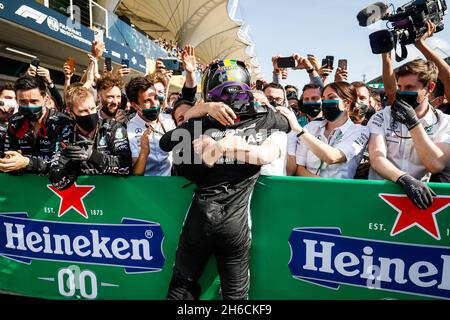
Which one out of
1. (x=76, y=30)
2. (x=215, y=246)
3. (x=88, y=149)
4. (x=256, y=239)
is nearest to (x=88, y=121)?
(x=88, y=149)

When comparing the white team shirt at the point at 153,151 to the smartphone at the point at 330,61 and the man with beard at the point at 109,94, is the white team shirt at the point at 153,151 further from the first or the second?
the smartphone at the point at 330,61

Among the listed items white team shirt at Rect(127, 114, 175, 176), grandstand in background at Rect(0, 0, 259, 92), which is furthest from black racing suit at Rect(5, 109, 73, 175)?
grandstand in background at Rect(0, 0, 259, 92)

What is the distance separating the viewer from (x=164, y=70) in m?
3.79

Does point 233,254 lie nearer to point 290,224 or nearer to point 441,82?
point 290,224

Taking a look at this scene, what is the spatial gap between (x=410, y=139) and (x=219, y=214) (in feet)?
4.82

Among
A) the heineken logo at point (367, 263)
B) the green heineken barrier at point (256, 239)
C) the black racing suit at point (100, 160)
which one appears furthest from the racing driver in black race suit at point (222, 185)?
the black racing suit at point (100, 160)

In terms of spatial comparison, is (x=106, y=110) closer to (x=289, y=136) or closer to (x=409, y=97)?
(x=289, y=136)

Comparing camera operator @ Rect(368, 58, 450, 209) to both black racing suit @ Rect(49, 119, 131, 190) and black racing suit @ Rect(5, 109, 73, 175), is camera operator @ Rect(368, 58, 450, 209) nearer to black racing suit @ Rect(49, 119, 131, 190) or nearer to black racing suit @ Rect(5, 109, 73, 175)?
black racing suit @ Rect(49, 119, 131, 190)

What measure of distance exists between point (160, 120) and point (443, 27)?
107 inches

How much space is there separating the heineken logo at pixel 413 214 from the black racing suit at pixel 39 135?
2.47 meters

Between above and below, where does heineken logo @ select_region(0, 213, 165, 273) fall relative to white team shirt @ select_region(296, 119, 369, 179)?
below

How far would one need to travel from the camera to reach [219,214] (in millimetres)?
1848

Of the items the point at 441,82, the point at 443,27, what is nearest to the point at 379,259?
the point at 441,82

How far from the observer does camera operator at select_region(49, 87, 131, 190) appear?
7.27ft
